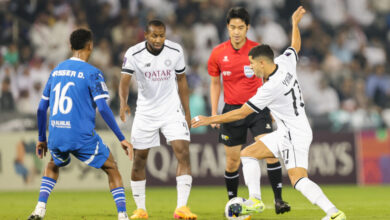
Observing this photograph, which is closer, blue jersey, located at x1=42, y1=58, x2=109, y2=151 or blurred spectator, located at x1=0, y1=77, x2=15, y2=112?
blue jersey, located at x1=42, y1=58, x2=109, y2=151

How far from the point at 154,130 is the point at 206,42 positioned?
952cm

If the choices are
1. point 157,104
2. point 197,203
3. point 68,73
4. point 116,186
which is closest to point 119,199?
point 116,186

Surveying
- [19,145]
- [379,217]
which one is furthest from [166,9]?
[379,217]

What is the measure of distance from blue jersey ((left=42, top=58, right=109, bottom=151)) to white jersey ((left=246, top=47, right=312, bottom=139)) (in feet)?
5.56

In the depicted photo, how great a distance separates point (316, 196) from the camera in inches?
292

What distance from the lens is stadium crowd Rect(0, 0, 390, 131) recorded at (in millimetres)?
16656

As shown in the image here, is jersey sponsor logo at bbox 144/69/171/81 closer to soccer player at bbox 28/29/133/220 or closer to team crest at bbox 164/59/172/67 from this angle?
team crest at bbox 164/59/172/67

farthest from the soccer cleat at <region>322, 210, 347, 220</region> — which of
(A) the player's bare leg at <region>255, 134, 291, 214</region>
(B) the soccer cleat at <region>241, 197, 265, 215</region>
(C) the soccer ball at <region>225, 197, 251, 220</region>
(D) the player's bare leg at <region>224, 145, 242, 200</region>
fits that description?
(D) the player's bare leg at <region>224, 145, 242, 200</region>

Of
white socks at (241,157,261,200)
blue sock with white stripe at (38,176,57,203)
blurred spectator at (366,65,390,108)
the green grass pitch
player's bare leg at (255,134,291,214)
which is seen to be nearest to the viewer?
blue sock with white stripe at (38,176,57,203)

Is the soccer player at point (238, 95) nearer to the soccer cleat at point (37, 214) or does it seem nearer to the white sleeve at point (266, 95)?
the white sleeve at point (266, 95)

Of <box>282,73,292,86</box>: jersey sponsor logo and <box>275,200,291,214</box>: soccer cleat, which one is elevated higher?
<box>282,73,292,86</box>: jersey sponsor logo

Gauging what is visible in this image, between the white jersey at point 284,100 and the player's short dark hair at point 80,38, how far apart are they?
1879 mm

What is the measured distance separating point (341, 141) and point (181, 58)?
24.3 ft

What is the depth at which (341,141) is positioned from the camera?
15.6 metres
